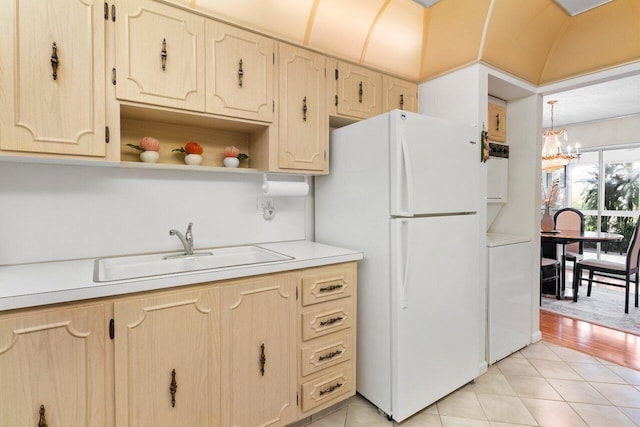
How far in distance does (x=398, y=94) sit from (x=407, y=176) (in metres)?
1.04

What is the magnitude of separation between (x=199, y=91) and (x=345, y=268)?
123cm

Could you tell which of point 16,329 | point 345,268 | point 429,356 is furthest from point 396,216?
point 16,329

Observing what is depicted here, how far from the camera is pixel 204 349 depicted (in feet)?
4.52

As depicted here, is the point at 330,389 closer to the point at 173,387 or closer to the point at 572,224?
the point at 173,387

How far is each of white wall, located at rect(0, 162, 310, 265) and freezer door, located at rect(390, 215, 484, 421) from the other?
99 cm

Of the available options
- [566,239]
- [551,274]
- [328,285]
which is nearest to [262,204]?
[328,285]

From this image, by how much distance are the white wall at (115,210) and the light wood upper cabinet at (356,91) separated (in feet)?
2.54

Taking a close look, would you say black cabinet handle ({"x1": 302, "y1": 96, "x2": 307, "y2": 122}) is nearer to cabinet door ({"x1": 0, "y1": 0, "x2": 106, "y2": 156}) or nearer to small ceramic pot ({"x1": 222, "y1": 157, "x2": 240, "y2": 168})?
small ceramic pot ({"x1": 222, "y1": 157, "x2": 240, "y2": 168})

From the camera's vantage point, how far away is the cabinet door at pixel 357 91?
214cm

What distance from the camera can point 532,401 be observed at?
1973mm

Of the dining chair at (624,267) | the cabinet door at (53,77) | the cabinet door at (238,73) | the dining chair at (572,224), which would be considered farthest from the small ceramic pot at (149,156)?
the dining chair at (572,224)

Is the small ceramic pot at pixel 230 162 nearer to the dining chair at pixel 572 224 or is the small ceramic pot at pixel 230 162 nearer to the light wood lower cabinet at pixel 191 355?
the light wood lower cabinet at pixel 191 355

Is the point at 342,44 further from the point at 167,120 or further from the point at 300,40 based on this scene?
the point at 167,120

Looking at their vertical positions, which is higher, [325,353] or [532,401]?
[325,353]
